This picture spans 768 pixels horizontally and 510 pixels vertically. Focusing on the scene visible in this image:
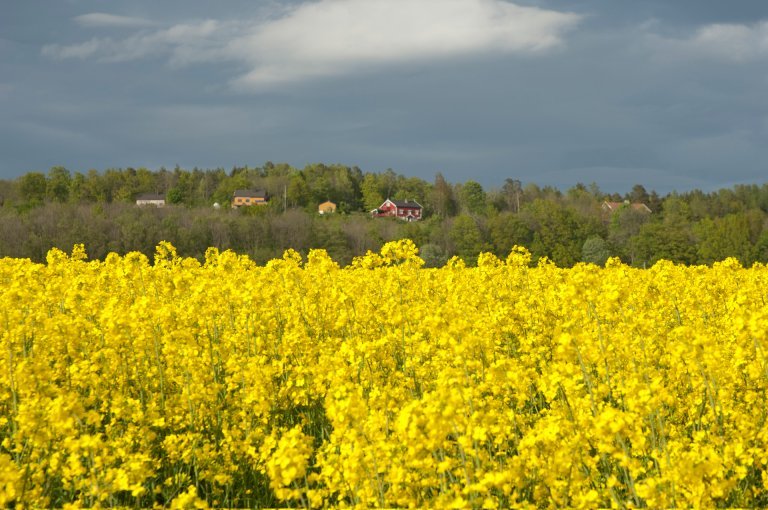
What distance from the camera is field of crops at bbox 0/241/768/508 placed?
418cm

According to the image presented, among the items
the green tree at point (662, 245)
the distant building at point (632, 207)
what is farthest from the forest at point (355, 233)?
the distant building at point (632, 207)

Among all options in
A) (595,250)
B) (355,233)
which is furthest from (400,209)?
(595,250)

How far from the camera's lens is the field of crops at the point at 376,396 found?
4.18 metres

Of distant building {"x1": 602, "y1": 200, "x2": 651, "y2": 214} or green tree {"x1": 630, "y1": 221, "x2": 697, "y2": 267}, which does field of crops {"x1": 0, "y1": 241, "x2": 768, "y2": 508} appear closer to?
green tree {"x1": 630, "y1": 221, "x2": 697, "y2": 267}

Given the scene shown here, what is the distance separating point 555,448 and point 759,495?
6.63 ft

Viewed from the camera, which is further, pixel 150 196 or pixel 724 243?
pixel 150 196

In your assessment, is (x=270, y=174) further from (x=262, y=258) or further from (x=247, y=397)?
(x=247, y=397)

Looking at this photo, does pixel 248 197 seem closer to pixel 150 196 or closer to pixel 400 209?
pixel 150 196

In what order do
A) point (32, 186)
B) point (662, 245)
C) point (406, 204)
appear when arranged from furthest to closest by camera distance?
point (406, 204), point (32, 186), point (662, 245)

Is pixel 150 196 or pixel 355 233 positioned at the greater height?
pixel 150 196

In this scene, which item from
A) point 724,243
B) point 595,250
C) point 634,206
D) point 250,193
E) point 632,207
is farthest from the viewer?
point 250,193

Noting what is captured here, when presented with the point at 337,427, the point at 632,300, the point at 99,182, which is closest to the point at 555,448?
the point at 337,427

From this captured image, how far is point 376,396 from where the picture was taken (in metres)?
5.22

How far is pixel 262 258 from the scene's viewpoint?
50219 millimetres
